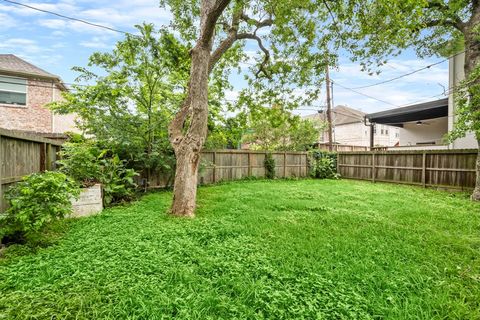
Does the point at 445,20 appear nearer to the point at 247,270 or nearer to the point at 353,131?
the point at 247,270

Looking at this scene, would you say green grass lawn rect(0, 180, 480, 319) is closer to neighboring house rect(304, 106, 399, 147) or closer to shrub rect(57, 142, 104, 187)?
shrub rect(57, 142, 104, 187)

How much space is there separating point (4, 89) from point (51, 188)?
1166 centimetres

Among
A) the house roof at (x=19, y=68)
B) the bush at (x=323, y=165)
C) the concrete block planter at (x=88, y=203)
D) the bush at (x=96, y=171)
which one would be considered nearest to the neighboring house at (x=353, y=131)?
the bush at (x=323, y=165)

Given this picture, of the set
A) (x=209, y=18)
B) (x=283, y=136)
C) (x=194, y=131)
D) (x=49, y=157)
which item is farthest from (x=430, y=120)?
(x=49, y=157)

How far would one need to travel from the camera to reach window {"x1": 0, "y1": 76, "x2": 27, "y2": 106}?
1010 cm

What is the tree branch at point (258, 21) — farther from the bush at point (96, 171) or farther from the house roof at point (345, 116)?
the house roof at point (345, 116)

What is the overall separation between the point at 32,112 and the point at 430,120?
68.1ft

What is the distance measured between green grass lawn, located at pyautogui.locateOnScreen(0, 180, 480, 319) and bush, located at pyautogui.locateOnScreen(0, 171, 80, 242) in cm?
32

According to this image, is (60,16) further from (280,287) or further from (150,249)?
(280,287)

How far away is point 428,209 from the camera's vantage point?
194 inches

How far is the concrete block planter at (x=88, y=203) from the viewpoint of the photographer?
414 centimetres

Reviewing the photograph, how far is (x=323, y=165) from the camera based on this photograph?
1174cm

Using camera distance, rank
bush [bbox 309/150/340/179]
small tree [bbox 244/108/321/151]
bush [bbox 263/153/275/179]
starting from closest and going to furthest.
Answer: bush [bbox 263/153/275/179] → bush [bbox 309/150/340/179] → small tree [bbox 244/108/321/151]

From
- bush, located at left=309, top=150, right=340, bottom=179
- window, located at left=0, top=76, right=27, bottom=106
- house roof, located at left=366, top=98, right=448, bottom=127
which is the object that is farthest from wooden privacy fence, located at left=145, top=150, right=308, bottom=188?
window, located at left=0, top=76, right=27, bottom=106
